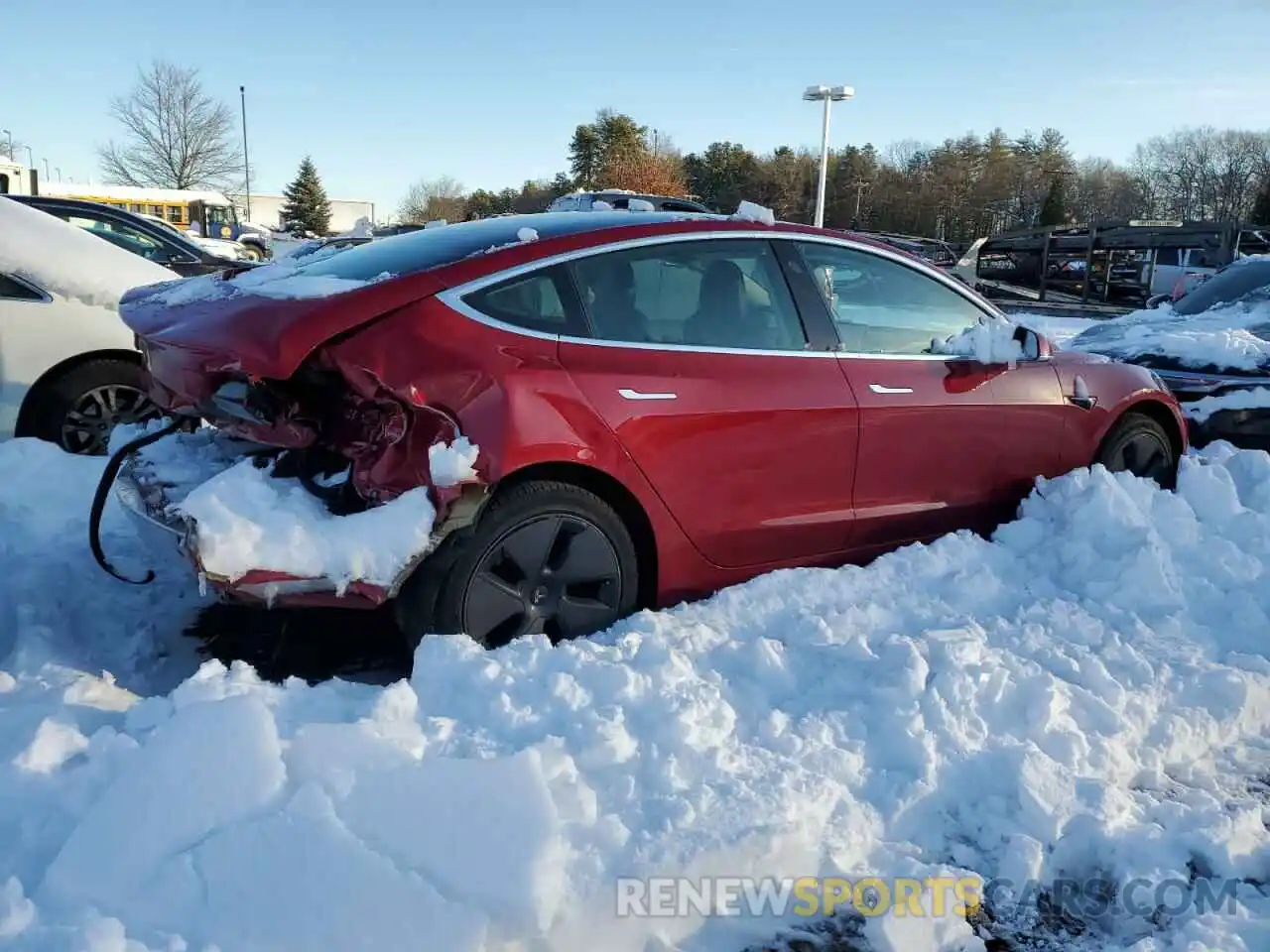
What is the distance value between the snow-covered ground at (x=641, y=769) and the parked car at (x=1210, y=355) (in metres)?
2.71

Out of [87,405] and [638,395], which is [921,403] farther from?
[87,405]

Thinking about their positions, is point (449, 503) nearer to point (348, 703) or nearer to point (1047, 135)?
point (348, 703)

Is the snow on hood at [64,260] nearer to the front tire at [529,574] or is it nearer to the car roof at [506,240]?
the car roof at [506,240]

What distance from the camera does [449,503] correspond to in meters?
2.87

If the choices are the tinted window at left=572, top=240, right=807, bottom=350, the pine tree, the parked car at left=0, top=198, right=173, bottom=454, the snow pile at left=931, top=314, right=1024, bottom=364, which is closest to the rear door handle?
the tinted window at left=572, top=240, right=807, bottom=350

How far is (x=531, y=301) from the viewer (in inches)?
126

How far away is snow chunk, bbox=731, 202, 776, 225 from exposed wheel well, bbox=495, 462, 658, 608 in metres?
1.28

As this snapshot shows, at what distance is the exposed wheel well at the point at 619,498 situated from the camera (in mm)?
3090

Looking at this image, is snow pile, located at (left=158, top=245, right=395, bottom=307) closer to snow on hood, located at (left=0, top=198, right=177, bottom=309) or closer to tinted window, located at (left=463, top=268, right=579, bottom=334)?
tinted window, located at (left=463, top=268, right=579, bottom=334)

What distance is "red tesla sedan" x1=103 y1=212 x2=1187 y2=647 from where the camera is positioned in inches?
114

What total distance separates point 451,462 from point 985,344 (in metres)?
2.54

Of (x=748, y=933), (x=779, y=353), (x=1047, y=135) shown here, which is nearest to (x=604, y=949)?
(x=748, y=933)

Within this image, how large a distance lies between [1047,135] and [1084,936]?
74.2 m

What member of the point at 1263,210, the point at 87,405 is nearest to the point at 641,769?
the point at 87,405
